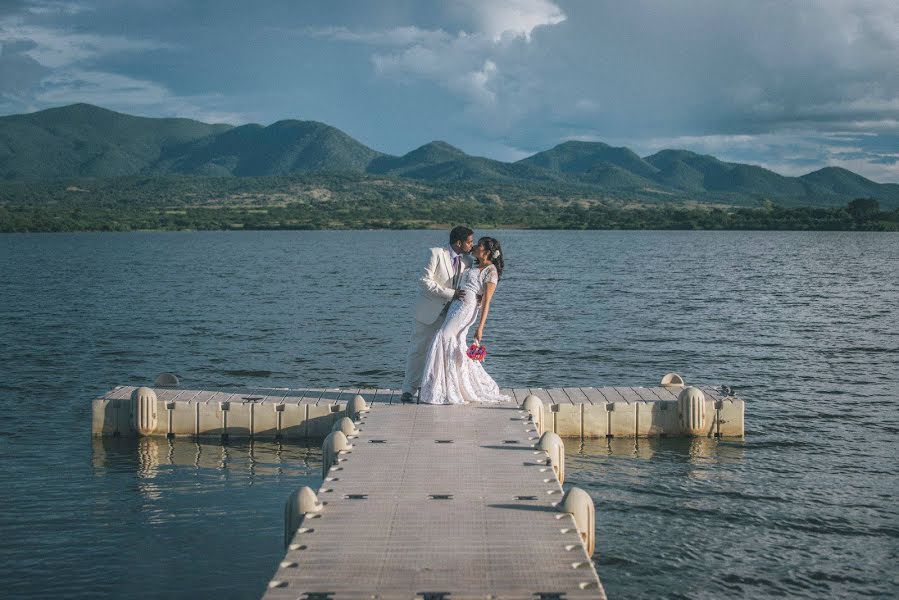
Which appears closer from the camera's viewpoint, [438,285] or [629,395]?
[438,285]

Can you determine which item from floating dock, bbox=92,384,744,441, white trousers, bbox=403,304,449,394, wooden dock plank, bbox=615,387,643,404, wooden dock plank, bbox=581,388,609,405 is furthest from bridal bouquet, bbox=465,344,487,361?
wooden dock plank, bbox=615,387,643,404

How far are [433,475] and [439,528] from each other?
6.34 feet

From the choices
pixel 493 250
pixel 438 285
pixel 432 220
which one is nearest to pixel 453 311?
pixel 438 285

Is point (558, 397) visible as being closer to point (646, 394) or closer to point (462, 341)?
point (646, 394)

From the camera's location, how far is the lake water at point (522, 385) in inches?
474

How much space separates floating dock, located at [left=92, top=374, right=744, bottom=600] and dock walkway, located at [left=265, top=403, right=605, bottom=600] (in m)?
0.02

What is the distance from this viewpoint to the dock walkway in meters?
7.93

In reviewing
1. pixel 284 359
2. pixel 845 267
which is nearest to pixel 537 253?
pixel 845 267

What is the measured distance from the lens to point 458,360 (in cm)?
1529

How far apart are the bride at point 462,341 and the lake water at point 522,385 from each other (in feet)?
7.73

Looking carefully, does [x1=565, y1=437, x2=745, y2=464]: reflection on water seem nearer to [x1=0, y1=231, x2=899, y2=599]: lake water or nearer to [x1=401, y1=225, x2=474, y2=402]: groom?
[x1=0, y1=231, x2=899, y2=599]: lake water

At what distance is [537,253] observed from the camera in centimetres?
10444

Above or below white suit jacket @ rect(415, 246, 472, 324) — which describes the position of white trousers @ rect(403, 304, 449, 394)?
below

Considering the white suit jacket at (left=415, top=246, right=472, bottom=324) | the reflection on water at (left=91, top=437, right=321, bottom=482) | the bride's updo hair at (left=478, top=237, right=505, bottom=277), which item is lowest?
the reflection on water at (left=91, top=437, right=321, bottom=482)
